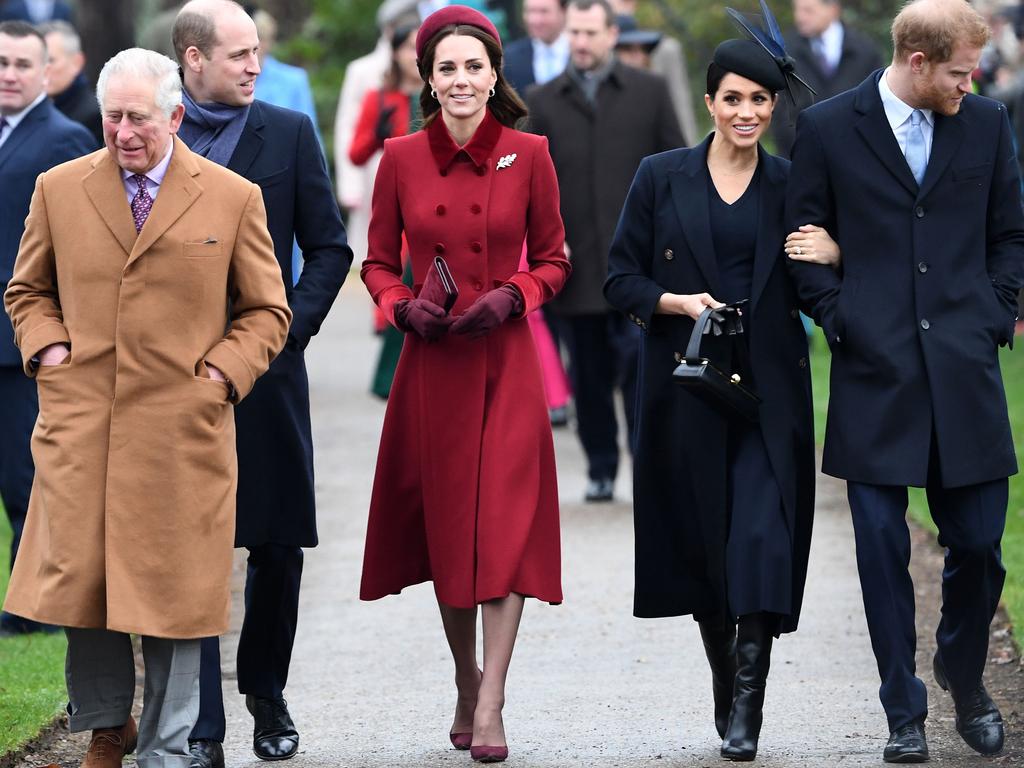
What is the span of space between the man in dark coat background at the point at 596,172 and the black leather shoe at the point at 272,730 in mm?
4234

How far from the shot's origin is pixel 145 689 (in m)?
5.61

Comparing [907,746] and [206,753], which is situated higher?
[907,746]

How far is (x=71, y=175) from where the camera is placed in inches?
219

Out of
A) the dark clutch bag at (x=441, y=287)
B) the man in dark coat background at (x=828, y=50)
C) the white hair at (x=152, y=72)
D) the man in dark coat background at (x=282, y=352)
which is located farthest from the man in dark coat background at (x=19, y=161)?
the man in dark coat background at (x=828, y=50)

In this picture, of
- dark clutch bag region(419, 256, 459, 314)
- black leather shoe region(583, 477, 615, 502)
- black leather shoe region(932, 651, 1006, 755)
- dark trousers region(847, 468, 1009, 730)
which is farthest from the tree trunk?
black leather shoe region(932, 651, 1006, 755)

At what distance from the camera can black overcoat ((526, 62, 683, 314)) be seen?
10391 millimetres

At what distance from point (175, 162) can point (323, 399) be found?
→ 8.74 m

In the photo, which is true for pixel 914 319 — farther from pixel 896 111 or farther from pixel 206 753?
pixel 206 753

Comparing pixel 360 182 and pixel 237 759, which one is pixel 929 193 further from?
pixel 360 182

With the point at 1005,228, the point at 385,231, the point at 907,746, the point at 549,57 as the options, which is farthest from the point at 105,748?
the point at 549,57

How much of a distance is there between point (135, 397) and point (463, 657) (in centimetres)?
142

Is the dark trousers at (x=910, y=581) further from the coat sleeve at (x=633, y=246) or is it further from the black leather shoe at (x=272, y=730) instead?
the black leather shoe at (x=272, y=730)

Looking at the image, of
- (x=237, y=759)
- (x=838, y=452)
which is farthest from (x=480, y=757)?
(x=838, y=452)

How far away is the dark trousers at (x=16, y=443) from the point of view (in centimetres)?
781
